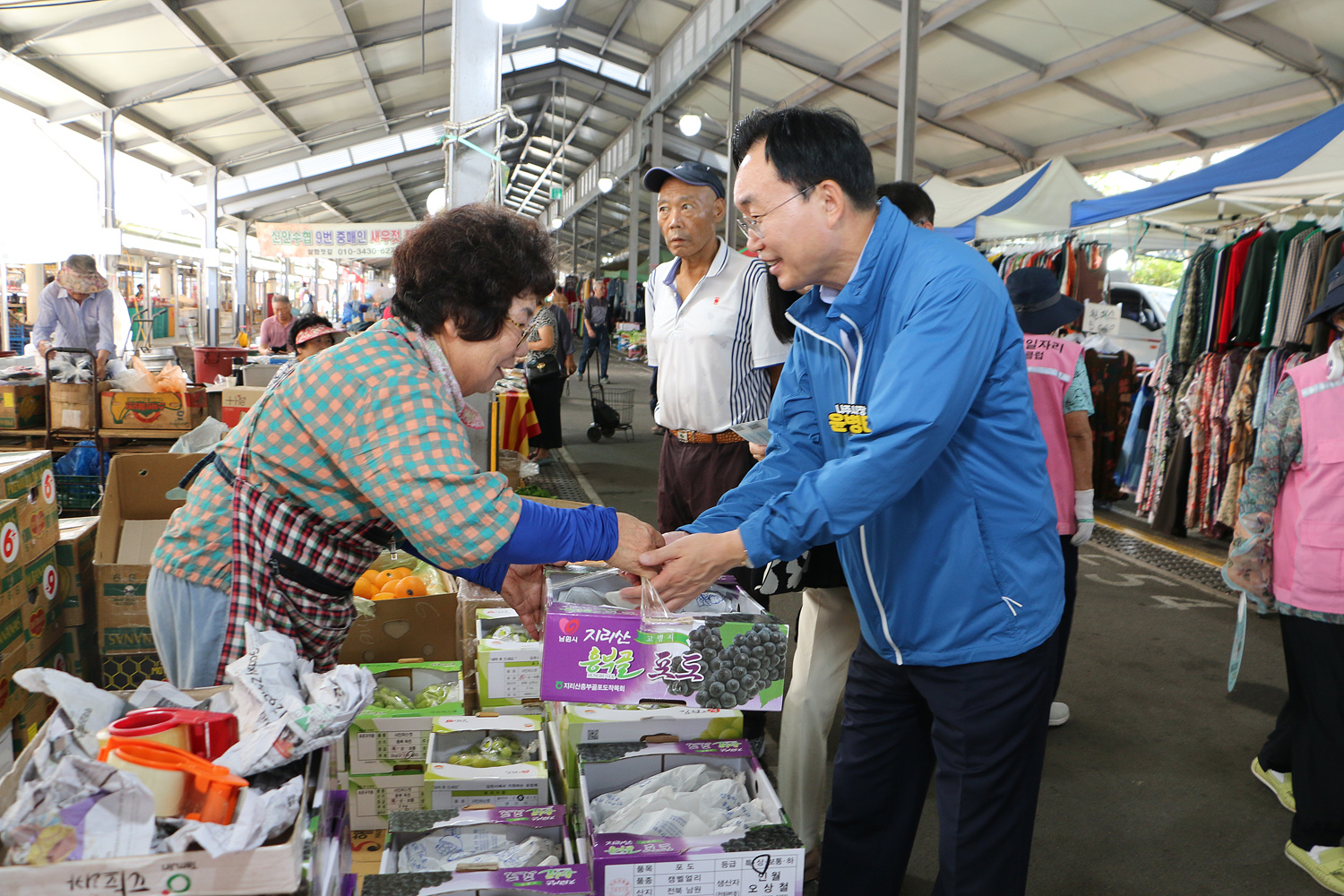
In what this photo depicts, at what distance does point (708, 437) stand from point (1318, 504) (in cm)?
181

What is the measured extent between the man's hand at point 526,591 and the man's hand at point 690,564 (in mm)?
485

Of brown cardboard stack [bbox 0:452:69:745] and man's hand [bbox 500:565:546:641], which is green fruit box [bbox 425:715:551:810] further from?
brown cardboard stack [bbox 0:452:69:745]

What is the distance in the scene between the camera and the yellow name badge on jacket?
164 centimetres

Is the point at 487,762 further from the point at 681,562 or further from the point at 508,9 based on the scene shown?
the point at 508,9

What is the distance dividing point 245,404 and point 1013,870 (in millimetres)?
5794

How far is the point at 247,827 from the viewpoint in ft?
3.54

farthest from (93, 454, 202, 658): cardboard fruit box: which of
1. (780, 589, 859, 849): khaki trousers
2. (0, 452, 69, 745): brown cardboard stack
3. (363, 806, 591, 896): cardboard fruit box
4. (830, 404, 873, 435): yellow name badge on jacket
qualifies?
(830, 404, 873, 435): yellow name badge on jacket

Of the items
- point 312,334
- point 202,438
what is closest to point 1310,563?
point 202,438

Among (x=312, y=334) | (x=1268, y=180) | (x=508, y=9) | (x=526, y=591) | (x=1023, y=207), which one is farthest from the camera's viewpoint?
(x=1023, y=207)

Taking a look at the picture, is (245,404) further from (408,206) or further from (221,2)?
(408,206)

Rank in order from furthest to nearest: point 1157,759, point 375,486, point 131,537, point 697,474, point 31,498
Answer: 1. point 1157,759
2. point 131,537
3. point 697,474
4. point 31,498
5. point 375,486

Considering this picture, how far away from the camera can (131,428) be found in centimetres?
572

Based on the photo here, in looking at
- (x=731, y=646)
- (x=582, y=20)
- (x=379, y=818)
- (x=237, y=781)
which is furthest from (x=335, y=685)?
(x=582, y=20)

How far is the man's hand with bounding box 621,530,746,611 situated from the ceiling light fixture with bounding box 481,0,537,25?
323cm
